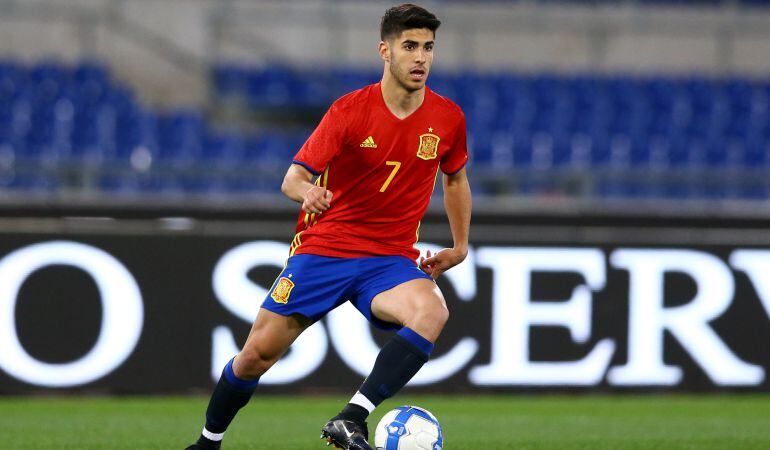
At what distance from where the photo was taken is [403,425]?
4.78m

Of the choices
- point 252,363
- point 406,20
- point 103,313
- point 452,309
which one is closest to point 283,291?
point 252,363

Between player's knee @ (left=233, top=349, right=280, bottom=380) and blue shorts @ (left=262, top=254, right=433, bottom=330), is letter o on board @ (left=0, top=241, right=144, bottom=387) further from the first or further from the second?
blue shorts @ (left=262, top=254, right=433, bottom=330)

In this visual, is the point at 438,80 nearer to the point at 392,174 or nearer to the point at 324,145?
the point at 392,174

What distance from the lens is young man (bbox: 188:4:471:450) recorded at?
4934 millimetres

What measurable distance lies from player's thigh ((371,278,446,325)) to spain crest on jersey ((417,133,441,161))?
0.53 metres

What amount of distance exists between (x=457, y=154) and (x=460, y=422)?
2.70m

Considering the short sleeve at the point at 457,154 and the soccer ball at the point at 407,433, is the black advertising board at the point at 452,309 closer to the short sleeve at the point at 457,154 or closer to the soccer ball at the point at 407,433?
the short sleeve at the point at 457,154

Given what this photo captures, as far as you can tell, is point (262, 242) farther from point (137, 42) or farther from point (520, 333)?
point (137, 42)

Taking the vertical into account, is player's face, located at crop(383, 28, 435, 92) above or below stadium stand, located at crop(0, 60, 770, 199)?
above

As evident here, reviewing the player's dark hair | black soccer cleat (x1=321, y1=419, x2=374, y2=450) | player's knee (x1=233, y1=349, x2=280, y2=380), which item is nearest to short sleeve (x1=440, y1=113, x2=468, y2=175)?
the player's dark hair

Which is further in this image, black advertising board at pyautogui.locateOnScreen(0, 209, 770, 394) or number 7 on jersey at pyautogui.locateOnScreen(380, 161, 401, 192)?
black advertising board at pyautogui.locateOnScreen(0, 209, 770, 394)

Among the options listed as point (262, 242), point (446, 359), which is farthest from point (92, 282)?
point (446, 359)

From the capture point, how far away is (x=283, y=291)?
5.10 meters

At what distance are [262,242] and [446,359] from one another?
1609 millimetres
